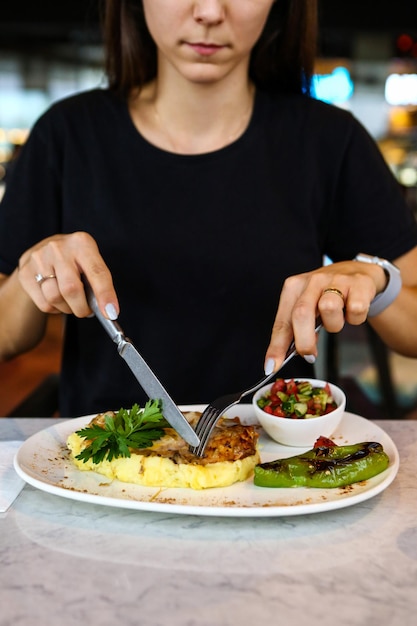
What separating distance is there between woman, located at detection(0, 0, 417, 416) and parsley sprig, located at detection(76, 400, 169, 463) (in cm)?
57

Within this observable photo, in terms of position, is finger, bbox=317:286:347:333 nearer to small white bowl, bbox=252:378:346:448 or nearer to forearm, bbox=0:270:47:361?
small white bowl, bbox=252:378:346:448

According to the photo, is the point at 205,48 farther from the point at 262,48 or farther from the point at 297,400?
the point at 297,400

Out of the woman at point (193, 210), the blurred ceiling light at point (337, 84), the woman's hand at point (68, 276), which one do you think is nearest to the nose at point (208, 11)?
the woman at point (193, 210)

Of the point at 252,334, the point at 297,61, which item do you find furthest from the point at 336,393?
the point at 297,61

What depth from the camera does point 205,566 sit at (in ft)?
3.01

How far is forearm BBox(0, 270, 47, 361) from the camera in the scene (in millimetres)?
1640

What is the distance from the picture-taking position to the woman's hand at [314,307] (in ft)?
3.89

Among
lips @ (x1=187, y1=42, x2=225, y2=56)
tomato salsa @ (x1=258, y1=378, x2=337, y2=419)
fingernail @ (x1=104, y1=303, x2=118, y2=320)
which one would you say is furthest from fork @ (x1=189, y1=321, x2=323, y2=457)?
lips @ (x1=187, y1=42, x2=225, y2=56)

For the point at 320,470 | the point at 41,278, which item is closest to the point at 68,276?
the point at 41,278

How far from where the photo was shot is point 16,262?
177 cm

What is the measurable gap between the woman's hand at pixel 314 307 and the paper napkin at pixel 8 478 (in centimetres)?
42

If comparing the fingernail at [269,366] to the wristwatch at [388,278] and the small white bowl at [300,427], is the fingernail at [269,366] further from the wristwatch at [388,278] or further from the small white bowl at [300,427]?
the wristwatch at [388,278]

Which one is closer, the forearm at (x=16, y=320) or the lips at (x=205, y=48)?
the lips at (x=205, y=48)

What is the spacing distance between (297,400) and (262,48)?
992mm
